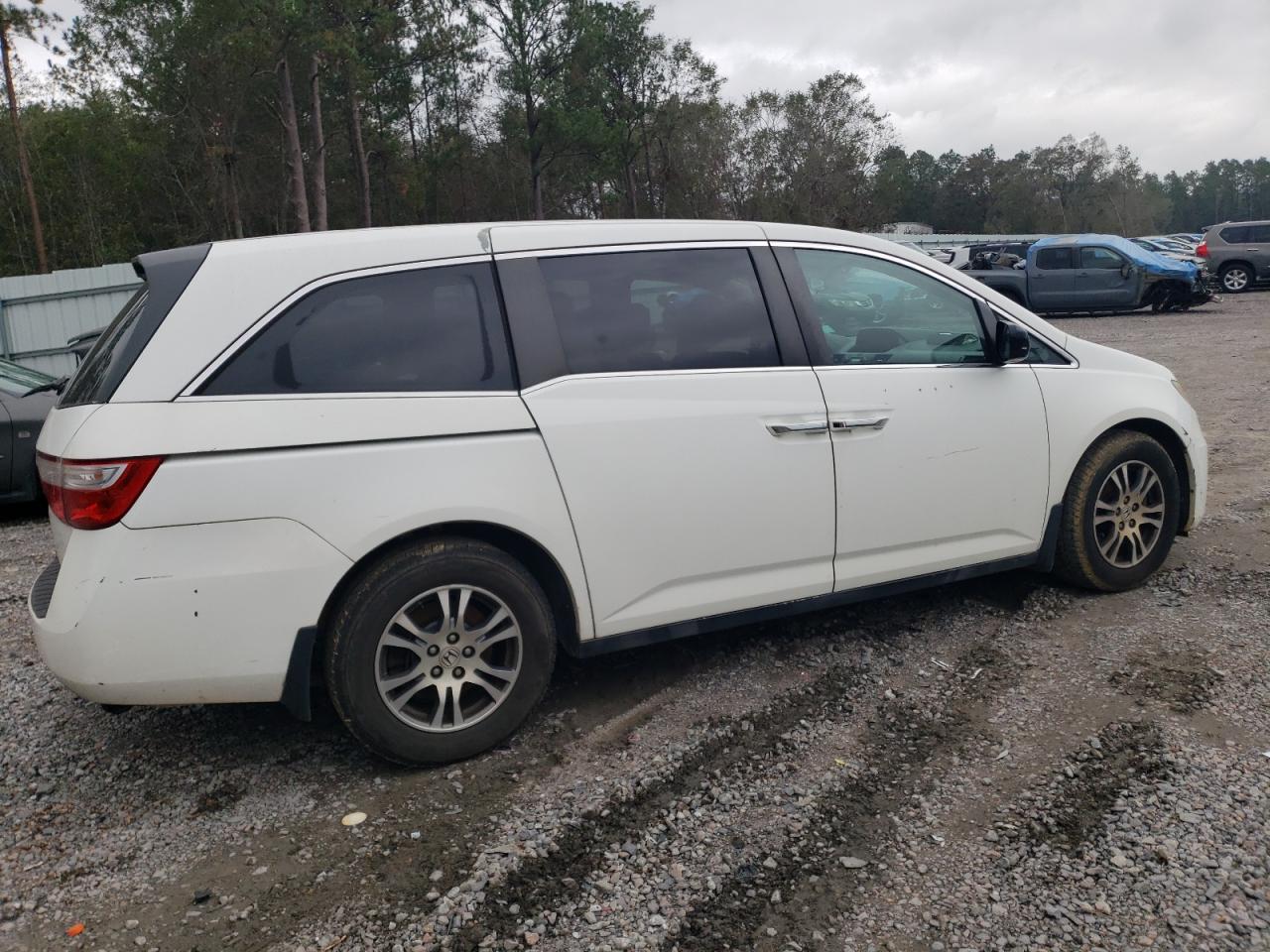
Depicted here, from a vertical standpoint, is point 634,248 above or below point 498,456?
above

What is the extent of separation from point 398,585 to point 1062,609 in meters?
3.09

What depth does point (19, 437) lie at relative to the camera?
24.9 ft

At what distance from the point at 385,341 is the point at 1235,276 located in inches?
1140

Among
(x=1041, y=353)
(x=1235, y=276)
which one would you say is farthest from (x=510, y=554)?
(x=1235, y=276)

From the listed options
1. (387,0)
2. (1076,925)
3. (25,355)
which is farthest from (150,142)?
(1076,925)

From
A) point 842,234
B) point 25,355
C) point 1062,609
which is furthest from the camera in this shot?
point 25,355

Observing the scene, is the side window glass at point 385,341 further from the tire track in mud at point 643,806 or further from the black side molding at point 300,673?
the tire track in mud at point 643,806

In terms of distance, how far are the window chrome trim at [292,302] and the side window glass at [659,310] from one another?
0.34 meters

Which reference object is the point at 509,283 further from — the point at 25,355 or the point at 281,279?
the point at 25,355

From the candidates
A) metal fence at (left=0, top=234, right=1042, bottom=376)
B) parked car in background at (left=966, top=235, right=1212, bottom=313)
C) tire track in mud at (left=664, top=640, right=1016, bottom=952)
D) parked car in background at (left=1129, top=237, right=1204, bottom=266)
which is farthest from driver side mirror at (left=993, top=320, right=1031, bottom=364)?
parked car in background at (left=1129, top=237, right=1204, bottom=266)

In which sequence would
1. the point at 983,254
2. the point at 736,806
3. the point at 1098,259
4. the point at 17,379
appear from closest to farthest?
the point at 736,806
the point at 17,379
the point at 1098,259
the point at 983,254

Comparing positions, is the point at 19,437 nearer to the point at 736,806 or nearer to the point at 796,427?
the point at 796,427

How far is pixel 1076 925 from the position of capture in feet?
8.02

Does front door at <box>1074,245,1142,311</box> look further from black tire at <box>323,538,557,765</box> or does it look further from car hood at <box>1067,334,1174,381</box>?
black tire at <box>323,538,557,765</box>
